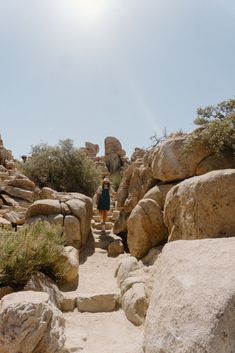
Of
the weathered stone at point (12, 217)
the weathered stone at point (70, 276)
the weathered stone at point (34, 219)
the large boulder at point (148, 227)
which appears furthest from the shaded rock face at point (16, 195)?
the large boulder at point (148, 227)

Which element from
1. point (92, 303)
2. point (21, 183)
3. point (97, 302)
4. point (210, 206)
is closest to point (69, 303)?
point (92, 303)

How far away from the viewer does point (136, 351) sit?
14.8 ft

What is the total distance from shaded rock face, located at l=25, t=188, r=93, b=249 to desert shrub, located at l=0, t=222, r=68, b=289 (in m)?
2.47

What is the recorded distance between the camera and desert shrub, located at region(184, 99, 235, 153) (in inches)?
311

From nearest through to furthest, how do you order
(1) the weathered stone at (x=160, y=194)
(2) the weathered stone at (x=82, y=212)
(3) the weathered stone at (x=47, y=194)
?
(1) the weathered stone at (x=160, y=194), (2) the weathered stone at (x=82, y=212), (3) the weathered stone at (x=47, y=194)

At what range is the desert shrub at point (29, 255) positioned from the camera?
6.54 metres

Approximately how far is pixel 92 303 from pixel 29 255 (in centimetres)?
167

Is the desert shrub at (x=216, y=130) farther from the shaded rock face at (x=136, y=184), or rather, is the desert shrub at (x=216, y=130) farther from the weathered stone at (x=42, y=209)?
the weathered stone at (x=42, y=209)

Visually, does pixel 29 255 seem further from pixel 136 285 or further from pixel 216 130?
pixel 216 130

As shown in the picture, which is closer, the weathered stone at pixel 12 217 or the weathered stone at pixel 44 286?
the weathered stone at pixel 44 286

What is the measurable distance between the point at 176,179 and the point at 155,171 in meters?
0.88

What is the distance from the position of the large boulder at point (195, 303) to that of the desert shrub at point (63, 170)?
1744 cm

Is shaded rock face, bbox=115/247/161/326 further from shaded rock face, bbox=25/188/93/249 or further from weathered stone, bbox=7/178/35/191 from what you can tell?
weathered stone, bbox=7/178/35/191

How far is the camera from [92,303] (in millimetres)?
6945
